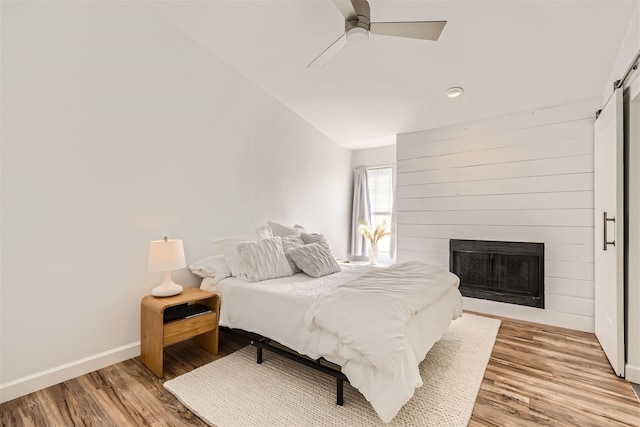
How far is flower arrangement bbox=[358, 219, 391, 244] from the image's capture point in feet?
16.5

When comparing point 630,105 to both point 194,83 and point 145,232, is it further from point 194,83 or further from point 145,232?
point 145,232

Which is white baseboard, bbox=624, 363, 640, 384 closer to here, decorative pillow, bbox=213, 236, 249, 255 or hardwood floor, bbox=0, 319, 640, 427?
hardwood floor, bbox=0, 319, 640, 427

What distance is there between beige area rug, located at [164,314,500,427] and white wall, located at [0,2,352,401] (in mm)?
916

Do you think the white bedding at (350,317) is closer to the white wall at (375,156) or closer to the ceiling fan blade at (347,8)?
the ceiling fan blade at (347,8)

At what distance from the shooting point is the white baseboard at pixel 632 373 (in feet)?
7.03

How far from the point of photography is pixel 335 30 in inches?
102

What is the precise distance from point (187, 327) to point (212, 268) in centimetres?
59

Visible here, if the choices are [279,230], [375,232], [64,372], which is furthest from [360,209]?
[64,372]

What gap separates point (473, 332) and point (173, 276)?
3.05m

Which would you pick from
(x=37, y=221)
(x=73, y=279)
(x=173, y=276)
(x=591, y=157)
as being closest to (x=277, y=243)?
(x=173, y=276)

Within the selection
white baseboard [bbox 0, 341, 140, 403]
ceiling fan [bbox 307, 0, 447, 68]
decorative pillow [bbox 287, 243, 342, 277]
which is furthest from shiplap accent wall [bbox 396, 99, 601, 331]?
white baseboard [bbox 0, 341, 140, 403]

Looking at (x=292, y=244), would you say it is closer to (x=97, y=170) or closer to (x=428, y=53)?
(x=97, y=170)

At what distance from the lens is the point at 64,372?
2170 millimetres

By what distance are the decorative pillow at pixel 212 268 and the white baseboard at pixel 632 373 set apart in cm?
324
